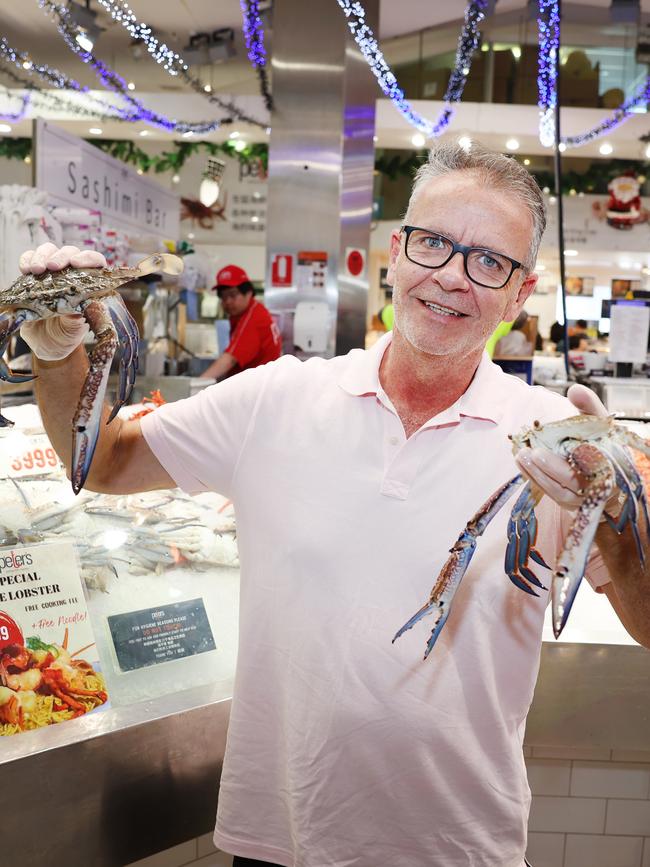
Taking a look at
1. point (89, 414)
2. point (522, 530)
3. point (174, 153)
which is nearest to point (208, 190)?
point (174, 153)

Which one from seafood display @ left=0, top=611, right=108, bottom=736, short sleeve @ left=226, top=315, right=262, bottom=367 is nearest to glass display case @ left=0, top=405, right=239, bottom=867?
seafood display @ left=0, top=611, right=108, bottom=736

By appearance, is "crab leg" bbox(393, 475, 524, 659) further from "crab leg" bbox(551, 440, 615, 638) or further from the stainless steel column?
the stainless steel column

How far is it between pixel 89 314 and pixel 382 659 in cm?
70

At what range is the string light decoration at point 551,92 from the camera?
6.11 m

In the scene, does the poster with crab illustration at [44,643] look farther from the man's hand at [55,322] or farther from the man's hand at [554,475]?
the man's hand at [554,475]

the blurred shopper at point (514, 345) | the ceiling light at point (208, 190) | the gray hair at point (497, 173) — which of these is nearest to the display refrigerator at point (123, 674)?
the gray hair at point (497, 173)

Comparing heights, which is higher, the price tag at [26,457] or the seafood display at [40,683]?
the price tag at [26,457]

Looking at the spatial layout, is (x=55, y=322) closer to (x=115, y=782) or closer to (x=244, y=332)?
→ (x=115, y=782)

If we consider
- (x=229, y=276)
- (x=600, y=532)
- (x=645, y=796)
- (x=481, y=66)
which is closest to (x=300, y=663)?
(x=600, y=532)

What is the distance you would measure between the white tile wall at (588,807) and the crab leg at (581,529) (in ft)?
5.14

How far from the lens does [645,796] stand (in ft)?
7.64

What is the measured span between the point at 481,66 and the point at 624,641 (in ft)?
35.6

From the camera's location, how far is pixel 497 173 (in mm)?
1411

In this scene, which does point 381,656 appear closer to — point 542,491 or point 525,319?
point 542,491
